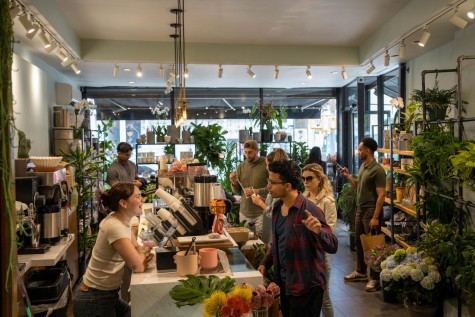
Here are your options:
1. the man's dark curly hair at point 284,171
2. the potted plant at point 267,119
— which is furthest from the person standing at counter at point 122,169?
the man's dark curly hair at point 284,171

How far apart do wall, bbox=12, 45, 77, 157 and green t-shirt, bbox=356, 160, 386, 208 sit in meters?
3.85

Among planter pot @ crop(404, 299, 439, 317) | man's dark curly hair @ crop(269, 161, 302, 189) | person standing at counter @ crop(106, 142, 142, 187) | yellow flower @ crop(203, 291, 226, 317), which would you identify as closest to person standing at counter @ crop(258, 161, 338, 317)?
man's dark curly hair @ crop(269, 161, 302, 189)

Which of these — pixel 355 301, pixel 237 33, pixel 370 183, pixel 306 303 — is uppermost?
pixel 237 33

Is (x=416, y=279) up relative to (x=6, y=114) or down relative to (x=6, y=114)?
down

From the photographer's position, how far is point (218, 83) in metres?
9.41

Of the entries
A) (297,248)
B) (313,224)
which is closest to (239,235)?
(297,248)

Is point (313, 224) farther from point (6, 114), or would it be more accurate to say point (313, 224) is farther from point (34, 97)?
point (34, 97)

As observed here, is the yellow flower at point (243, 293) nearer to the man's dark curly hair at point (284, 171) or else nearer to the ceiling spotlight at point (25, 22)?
the man's dark curly hair at point (284, 171)

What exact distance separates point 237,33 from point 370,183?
2666 millimetres

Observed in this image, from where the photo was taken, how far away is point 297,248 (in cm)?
258

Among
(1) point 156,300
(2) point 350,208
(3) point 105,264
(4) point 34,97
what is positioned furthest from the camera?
(2) point 350,208

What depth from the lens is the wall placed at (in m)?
5.31

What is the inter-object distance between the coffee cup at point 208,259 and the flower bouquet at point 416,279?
2348mm

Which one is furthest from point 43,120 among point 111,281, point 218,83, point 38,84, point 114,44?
point 111,281
